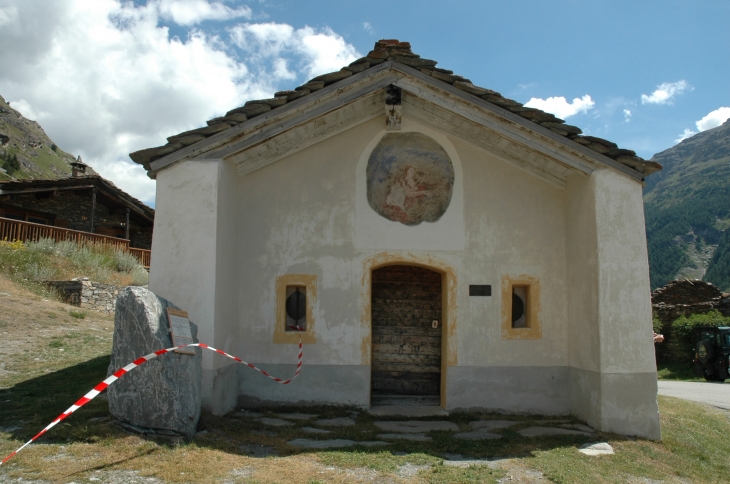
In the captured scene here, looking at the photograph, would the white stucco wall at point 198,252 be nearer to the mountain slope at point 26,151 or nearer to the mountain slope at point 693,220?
the mountain slope at point 26,151

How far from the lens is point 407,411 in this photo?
7.96 meters

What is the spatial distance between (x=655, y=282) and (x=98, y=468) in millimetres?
66182

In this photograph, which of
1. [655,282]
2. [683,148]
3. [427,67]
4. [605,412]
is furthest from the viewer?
[683,148]

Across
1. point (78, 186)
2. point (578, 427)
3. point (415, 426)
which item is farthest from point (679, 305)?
point (78, 186)

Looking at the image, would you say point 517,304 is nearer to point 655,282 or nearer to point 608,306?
point 608,306

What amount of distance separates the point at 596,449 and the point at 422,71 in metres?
5.21

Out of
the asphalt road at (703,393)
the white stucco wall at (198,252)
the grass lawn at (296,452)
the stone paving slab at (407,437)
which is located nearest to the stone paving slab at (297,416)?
the grass lawn at (296,452)

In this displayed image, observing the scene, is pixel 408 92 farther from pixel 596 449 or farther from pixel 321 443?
pixel 596 449

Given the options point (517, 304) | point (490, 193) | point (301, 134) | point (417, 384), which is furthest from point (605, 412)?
point (301, 134)

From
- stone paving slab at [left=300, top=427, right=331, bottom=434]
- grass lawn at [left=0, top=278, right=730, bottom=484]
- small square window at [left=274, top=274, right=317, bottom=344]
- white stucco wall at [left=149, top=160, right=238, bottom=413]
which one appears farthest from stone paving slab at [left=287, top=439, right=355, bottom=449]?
small square window at [left=274, top=274, right=317, bottom=344]

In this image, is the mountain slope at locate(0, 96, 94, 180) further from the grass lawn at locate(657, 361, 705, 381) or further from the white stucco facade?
the grass lawn at locate(657, 361, 705, 381)

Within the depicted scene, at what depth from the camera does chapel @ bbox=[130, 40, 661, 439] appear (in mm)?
7184

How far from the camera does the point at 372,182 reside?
27.5ft

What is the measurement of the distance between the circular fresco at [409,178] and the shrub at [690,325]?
15076 millimetres
